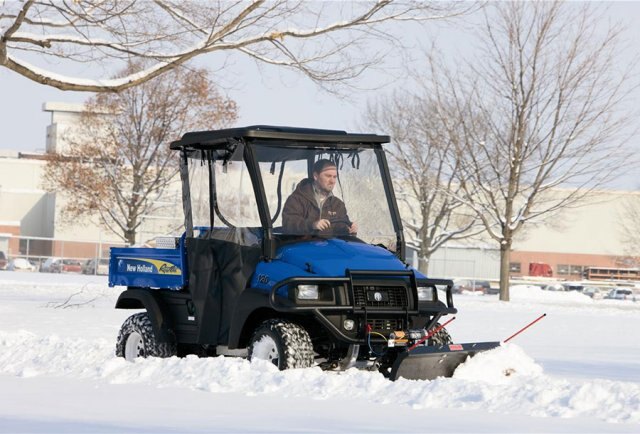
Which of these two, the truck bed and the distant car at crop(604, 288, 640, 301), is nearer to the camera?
the truck bed

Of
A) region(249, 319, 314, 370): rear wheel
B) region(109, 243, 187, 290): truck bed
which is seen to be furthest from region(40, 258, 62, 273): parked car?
region(249, 319, 314, 370): rear wheel

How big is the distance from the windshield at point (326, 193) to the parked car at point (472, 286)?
3731cm

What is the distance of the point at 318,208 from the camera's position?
32.3ft

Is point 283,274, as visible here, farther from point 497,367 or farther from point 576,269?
point 576,269

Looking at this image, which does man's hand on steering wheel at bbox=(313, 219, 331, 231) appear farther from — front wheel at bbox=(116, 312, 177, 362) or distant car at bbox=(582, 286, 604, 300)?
distant car at bbox=(582, 286, 604, 300)

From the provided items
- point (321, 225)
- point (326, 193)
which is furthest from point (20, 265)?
point (321, 225)

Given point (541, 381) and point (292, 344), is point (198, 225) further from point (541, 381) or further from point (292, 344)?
point (541, 381)

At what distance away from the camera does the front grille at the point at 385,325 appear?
924cm

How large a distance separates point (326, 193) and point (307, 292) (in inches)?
46.1

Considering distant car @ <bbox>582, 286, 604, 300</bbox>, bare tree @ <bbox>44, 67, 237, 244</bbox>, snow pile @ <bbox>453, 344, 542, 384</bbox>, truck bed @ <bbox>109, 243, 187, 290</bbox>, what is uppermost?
bare tree @ <bbox>44, 67, 237, 244</bbox>

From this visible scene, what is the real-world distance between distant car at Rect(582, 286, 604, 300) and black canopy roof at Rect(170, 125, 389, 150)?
41738 millimetres

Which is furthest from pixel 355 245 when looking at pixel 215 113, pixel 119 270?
pixel 215 113

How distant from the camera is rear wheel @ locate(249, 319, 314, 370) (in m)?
8.85

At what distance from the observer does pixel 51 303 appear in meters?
23.4
